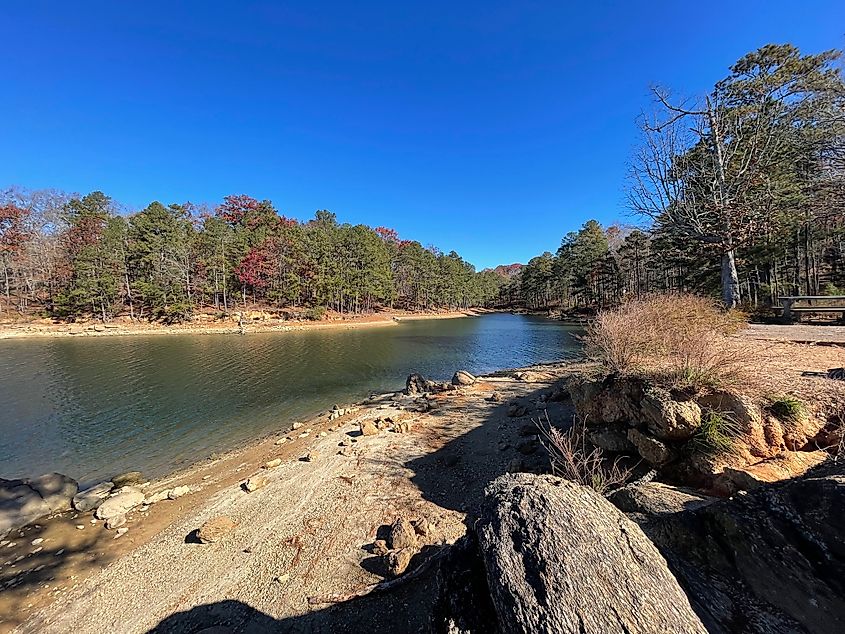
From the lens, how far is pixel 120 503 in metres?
6.13

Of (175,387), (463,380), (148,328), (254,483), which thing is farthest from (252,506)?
(148,328)

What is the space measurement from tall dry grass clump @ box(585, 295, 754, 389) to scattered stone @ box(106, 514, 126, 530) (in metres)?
8.53

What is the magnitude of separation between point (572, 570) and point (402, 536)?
352cm

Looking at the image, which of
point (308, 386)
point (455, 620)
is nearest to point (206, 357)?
point (308, 386)

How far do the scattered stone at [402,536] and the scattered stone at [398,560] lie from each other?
5.4 inches

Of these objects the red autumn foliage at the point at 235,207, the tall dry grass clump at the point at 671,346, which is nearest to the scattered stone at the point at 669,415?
the tall dry grass clump at the point at 671,346

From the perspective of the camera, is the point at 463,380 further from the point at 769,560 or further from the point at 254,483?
the point at 769,560

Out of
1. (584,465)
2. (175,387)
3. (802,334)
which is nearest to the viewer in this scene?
(584,465)

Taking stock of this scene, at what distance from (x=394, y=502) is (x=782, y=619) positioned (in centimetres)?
479

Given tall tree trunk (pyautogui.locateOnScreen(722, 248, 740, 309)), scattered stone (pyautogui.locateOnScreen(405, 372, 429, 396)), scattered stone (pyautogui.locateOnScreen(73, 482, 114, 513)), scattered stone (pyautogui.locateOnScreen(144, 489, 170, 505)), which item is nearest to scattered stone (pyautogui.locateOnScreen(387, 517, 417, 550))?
scattered stone (pyautogui.locateOnScreen(144, 489, 170, 505))

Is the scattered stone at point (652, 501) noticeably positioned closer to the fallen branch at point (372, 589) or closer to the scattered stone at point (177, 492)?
the fallen branch at point (372, 589)

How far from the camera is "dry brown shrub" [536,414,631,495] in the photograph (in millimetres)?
3967

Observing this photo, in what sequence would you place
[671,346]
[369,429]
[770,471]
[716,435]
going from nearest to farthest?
[770,471]
[716,435]
[671,346]
[369,429]

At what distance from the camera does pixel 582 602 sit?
1444 mm
